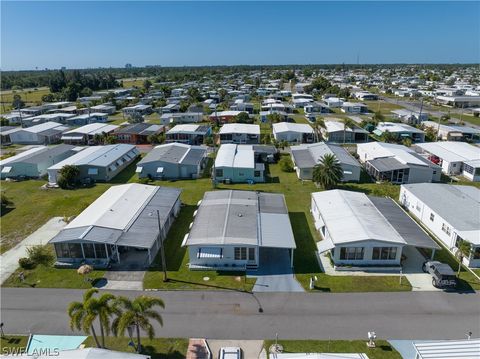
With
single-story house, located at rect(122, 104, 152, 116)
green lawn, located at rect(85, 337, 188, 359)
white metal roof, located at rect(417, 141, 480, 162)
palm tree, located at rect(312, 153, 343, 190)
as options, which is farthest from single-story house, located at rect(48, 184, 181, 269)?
single-story house, located at rect(122, 104, 152, 116)

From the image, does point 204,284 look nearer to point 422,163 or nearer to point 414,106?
point 422,163

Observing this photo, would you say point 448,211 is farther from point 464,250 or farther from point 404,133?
point 404,133

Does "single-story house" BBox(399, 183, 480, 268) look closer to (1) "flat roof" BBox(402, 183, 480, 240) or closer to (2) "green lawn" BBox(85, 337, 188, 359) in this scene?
(1) "flat roof" BBox(402, 183, 480, 240)

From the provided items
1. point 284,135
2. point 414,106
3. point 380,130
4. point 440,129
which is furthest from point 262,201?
point 414,106

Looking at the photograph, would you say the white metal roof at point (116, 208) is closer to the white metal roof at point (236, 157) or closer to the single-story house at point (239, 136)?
the white metal roof at point (236, 157)

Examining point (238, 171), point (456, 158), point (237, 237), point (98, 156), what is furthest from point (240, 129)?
point (237, 237)

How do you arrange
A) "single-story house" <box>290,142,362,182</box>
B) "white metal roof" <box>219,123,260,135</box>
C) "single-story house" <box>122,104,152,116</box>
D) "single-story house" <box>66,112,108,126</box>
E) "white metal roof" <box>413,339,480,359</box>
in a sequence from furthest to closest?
"single-story house" <box>122,104,152,116</box>
"single-story house" <box>66,112,108,126</box>
"white metal roof" <box>219,123,260,135</box>
"single-story house" <box>290,142,362,182</box>
"white metal roof" <box>413,339,480,359</box>
